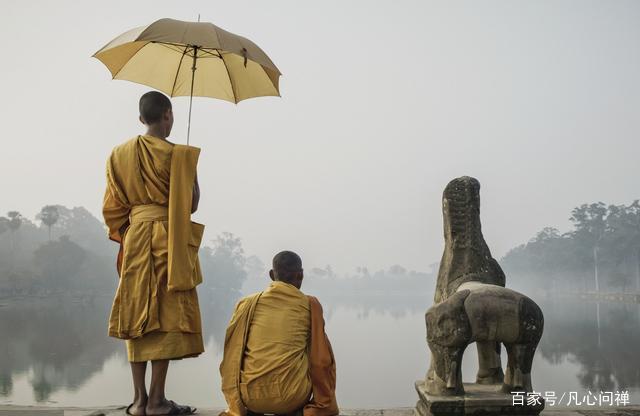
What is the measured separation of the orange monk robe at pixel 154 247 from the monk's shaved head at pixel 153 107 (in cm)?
15

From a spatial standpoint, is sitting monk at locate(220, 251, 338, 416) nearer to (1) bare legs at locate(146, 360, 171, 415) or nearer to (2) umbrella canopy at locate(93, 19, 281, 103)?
(1) bare legs at locate(146, 360, 171, 415)

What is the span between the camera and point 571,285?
75438 millimetres

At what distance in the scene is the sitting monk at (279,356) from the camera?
3592 millimetres

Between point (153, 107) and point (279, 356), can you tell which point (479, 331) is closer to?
point (279, 356)

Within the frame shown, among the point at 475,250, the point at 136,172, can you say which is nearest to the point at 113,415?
the point at 136,172

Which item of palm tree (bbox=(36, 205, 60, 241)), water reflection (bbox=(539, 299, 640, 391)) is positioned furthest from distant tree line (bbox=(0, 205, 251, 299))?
water reflection (bbox=(539, 299, 640, 391))

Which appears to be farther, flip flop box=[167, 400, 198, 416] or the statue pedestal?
flip flop box=[167, 400, 198, 416]

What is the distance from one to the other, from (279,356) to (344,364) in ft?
78.1

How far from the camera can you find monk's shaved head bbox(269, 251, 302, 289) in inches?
152

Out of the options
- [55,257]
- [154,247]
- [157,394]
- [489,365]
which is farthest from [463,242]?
[55,257]

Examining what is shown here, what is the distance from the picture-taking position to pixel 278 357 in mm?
3615

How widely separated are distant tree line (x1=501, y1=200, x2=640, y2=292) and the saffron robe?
2377 inches

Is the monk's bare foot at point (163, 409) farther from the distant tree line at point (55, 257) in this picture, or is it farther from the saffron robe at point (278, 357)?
the distant tree line at point (55, 257)

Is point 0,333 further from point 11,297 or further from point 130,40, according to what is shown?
point 130,40
